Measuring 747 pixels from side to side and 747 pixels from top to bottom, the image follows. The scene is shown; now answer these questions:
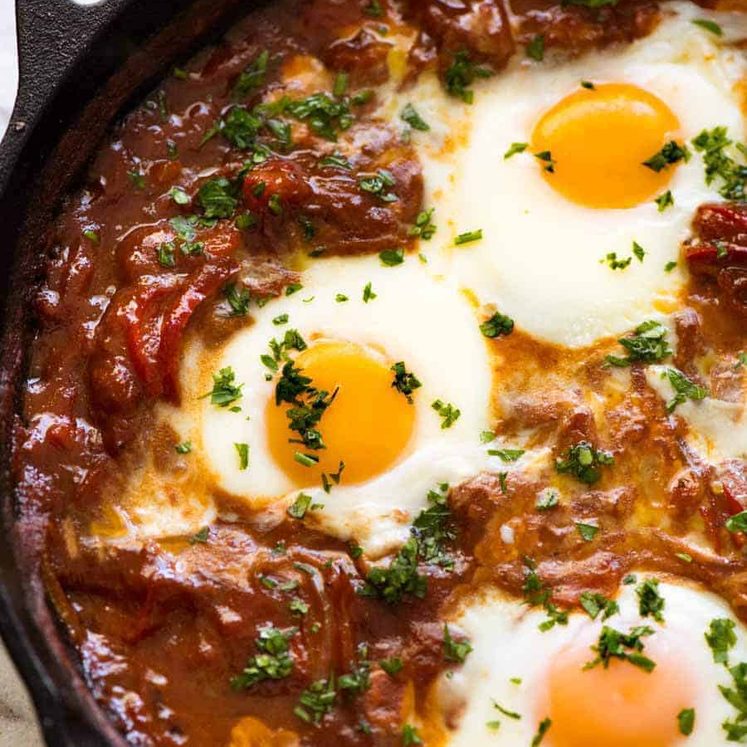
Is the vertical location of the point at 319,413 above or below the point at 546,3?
below

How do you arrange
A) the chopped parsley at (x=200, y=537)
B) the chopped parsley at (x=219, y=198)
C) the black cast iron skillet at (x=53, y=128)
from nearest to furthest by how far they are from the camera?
the black cast iron skillet at (x=53, y=128) → the chopped parsley at (x=200, y=537) → the chopped parsley at (x=219, y=198)

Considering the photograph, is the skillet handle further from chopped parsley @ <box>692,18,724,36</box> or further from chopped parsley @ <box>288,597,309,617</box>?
chopped parsley @ <box>692,18,724,36</box>

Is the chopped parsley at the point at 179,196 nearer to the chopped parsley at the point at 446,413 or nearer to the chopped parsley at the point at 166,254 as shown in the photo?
the chopped parsley at the point at 166,254

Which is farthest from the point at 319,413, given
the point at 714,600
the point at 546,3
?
the point at 546,3

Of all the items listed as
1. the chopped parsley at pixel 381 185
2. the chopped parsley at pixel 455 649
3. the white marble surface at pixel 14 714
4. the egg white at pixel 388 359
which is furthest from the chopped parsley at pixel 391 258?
the white marble surface at pixel 14 714

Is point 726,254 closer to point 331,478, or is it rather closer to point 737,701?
point 737,701

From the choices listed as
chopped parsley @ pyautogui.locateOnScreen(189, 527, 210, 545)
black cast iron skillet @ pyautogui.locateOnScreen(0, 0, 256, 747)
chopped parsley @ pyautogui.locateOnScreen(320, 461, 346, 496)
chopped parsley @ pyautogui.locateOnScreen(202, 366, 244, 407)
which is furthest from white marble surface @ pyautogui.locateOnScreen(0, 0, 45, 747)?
chopped parsley @ pyautogui.locateOnScreen(320, 461, 346, 496)

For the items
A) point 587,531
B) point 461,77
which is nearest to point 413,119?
point 461,77

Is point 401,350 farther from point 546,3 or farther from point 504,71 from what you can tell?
point 546,3
